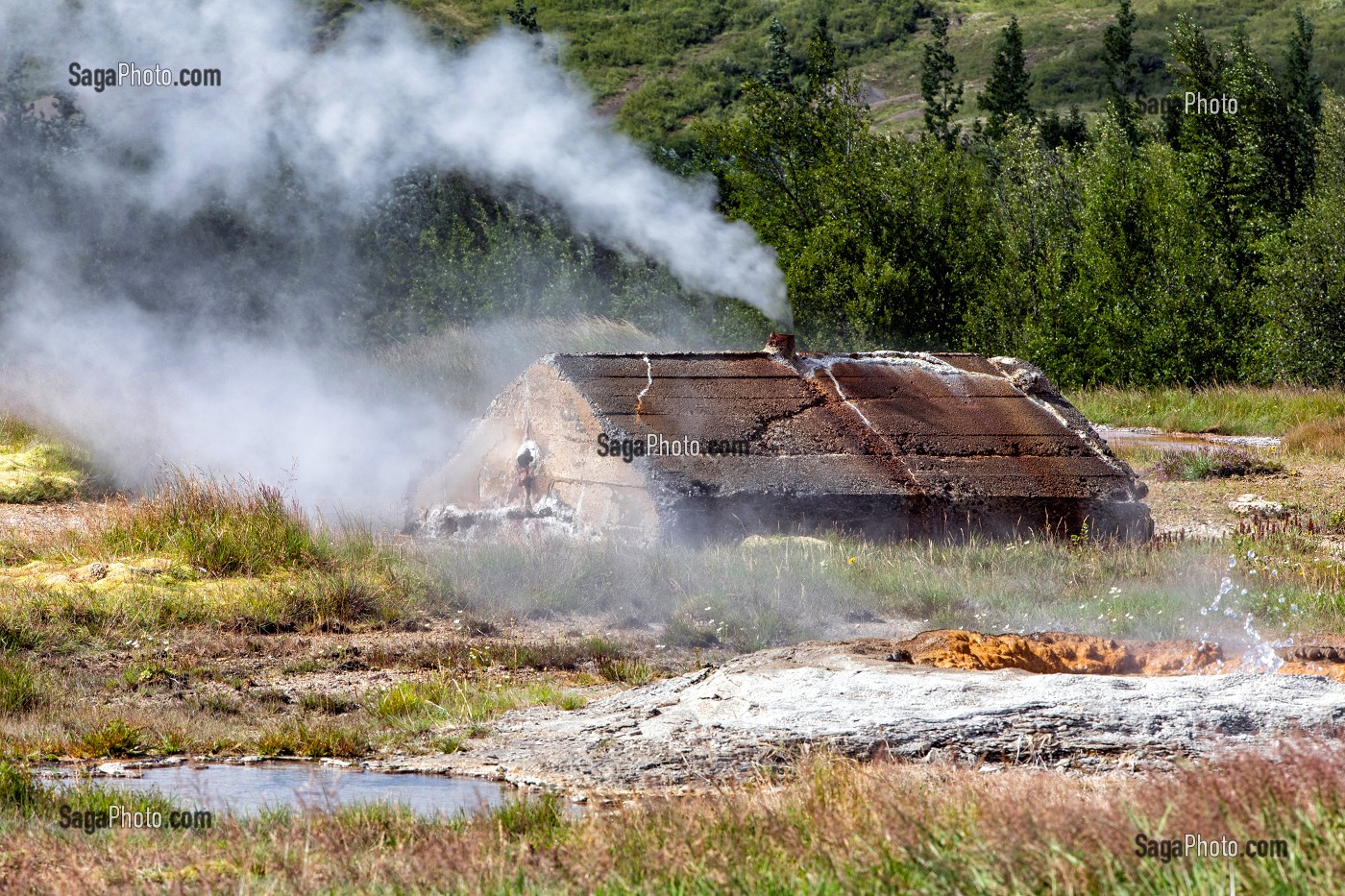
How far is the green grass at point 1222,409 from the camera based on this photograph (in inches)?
826

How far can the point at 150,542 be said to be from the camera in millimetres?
10031

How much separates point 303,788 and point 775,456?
6006 millimetres

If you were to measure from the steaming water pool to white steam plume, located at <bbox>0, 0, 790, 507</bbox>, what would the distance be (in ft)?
26.1

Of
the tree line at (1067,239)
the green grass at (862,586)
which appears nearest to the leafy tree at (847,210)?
the tree line at (1067,239)

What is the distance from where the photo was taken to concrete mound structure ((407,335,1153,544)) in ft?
34.0

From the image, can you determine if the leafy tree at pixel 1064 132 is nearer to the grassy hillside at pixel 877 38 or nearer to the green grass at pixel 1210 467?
the grassy hillside at pixel 877 38

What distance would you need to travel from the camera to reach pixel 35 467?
14188mm

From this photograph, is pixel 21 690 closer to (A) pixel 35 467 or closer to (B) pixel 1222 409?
A: (A) pixel 35 467

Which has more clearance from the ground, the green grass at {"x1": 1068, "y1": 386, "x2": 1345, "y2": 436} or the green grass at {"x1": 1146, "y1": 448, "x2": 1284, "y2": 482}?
the green grass at {"x1": 1068, "y1": 386, "x2": 1345, "y2": 436}

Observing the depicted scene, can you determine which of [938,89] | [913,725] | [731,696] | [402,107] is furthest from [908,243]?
[938,89]

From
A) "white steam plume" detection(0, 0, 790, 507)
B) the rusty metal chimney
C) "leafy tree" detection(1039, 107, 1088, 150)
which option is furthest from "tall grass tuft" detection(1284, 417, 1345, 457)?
"leafy tree" detection(1039, 107, 1088, 150)

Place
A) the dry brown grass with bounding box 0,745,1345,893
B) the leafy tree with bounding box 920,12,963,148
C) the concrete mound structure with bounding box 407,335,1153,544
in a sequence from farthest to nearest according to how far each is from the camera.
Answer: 1. the leafy tree with bounding box 920,12,963,148
2. the concrete mound structure with bounding box 407,335,1153,544
3. the dry brown grass with bounding box 0,745,1345,893

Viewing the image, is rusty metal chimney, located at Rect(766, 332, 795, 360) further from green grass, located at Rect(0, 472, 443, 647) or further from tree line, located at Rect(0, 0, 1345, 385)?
tree line, located at Rect(0, 0, 1345, 385)

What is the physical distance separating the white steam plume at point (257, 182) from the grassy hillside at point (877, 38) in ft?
215
